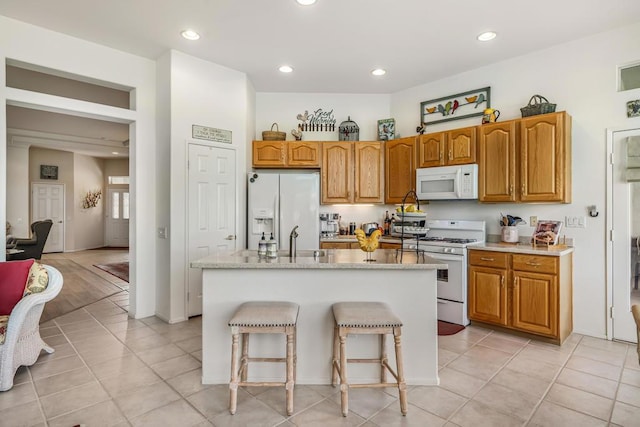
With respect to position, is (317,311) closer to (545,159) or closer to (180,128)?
(180,128)

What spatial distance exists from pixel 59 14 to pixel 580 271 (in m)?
5.47

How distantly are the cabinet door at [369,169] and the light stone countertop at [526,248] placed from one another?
158 cm

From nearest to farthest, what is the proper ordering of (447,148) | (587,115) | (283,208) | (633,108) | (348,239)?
1. (633,108)
2. (587,115)
3. (447,148)
4. (283,208)
5. (348,239)

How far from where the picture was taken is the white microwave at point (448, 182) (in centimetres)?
391

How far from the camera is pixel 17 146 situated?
7984 millimetres

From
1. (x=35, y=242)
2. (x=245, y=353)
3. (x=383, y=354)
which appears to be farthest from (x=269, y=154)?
(x=35, y=242)

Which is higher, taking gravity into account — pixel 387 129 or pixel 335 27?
pixel 335 27

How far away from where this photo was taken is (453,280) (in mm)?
3752

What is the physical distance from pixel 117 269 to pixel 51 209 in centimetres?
399

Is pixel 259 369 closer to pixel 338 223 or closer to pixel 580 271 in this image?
pixel 338 223

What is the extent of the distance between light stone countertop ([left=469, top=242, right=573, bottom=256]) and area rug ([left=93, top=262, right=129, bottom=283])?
5.71 meters

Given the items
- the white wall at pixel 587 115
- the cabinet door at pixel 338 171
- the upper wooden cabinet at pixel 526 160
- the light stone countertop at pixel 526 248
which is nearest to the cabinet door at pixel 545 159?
the upper wooden cabinet at pixel 526 160

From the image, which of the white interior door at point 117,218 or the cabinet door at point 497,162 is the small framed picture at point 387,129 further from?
the white interior door at point 117,218

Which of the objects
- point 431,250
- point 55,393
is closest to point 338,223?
point 431,250
